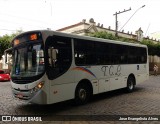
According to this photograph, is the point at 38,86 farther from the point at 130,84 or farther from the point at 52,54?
the point at 130,84

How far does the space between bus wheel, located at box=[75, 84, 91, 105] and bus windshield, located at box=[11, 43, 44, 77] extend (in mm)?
2264

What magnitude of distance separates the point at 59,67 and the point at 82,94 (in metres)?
1.97

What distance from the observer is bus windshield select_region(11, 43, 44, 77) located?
708cm

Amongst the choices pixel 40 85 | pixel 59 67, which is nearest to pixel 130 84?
pixel 59 67

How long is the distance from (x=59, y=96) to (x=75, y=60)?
173 cm

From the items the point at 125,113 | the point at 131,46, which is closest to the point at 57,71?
the point at 125,113

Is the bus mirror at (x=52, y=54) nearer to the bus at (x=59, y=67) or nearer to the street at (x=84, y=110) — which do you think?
the bus at (x=59, y=67)

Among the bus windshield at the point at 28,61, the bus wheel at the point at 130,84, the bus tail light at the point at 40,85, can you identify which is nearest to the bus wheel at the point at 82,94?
the bus tail light at the point at 40,85

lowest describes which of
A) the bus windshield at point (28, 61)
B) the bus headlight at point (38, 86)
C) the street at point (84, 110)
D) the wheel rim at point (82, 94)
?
the street at point (84, 110)

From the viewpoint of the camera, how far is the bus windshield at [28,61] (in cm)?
708

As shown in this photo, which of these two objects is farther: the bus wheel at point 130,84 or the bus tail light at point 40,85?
the bus wheel at point 130,84

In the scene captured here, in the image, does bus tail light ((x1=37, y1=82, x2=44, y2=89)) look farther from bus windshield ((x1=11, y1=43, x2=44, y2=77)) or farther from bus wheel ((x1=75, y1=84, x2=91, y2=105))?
bus wheel ((x1=75, y1=84, x2=91, y2=105))

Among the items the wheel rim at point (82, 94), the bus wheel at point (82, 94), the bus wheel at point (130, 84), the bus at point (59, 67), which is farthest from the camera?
the bus wheel at point (130, 84)

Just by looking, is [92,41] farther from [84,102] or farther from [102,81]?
[84,102]
